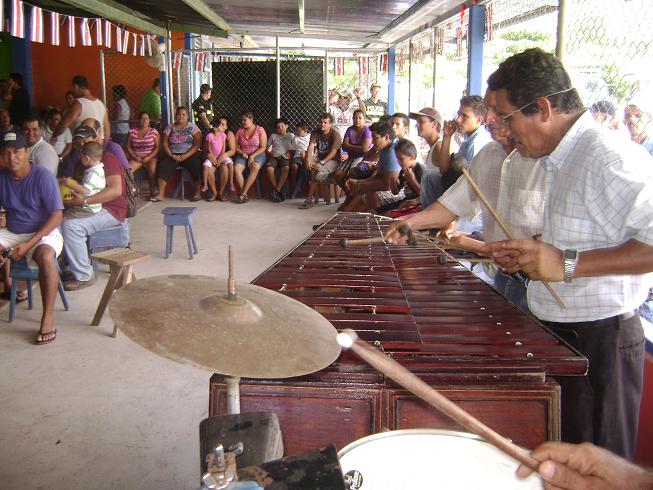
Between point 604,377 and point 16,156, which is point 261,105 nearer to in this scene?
point 16,156

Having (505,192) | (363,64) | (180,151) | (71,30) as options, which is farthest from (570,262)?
(363,64)

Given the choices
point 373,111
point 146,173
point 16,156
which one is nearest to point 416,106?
point 373,111

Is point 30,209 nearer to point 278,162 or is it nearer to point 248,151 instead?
point 248,151

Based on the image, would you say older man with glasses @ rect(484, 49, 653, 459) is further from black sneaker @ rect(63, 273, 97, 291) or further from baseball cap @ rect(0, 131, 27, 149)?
black sneaker @ rect(63, 273, 97, 291)

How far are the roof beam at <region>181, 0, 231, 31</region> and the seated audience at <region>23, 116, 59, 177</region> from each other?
12.3 ft

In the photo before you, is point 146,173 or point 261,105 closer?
point 146,173

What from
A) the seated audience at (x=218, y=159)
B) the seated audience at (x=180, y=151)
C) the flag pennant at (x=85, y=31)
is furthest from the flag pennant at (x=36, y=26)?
the seated audience at (x=218, y=159)

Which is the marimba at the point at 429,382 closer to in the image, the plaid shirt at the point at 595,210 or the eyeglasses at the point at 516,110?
the plaid shirt at the point at 595,210

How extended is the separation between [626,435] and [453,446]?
104 cm

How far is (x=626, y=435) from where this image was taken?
88.9 inches

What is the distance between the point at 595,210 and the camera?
207 centimetres

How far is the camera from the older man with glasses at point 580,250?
6.73ft

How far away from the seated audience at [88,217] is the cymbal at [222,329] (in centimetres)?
433

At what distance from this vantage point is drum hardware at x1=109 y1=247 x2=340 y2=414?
135cm
